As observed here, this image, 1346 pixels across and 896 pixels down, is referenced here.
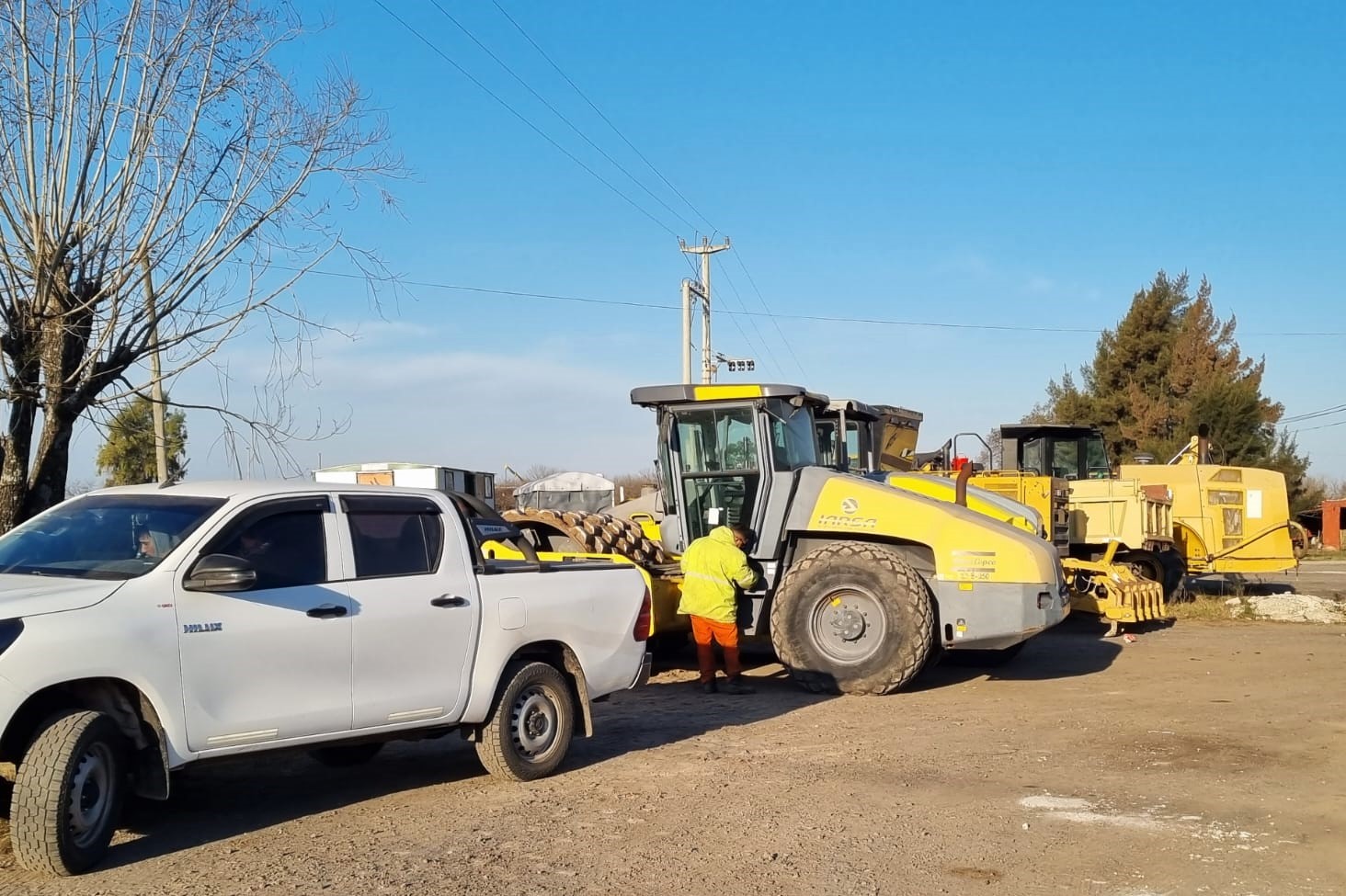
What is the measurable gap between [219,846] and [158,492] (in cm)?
193

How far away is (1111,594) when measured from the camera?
14961mm

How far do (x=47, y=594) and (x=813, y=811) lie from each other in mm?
4109

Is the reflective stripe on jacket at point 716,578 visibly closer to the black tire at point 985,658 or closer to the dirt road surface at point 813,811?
the dirt road surface at point 813,811

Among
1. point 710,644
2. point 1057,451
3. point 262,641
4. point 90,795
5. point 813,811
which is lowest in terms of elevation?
point 813,811

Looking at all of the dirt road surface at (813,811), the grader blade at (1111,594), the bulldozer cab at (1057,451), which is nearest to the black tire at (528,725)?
the dirt road surface at (813,811)

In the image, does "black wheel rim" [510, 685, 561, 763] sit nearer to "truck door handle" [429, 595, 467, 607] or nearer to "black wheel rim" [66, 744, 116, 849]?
"truck door handle" [429, 595, 467, 607]

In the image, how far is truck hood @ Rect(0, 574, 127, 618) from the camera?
5.50 metres

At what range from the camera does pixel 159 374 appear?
374 inches

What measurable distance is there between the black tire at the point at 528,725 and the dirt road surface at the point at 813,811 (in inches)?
6.4

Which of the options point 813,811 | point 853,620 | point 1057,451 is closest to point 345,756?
point 813,811

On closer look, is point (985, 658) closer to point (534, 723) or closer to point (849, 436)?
point (849, 436)

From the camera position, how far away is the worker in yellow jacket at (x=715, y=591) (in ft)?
37.9

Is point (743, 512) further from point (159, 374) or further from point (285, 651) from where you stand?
point (285, 651)

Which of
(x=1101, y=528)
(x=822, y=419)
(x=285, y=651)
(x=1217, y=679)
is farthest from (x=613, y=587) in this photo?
(x=1101, y=528)
